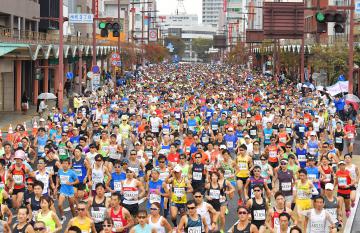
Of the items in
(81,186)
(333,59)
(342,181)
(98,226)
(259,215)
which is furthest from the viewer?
(333,59)

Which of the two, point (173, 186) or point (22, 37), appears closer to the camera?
point (173, 186)

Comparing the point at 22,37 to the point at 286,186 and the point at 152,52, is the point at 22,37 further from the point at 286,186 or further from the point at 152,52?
the point at 152,52

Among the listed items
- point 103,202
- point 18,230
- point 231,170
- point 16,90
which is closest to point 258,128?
point 231,170

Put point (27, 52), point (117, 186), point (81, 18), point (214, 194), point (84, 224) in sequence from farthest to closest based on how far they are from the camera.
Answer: point (27, 52) → point (81, 18) → point (117, 186) → point (214, 194) → point (84, 224)

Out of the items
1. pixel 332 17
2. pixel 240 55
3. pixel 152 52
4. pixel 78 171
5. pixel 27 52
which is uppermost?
pixel 332 17

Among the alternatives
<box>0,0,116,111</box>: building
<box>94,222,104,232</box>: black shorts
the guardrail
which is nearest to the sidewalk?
<box>0,0,116,111</box>: building

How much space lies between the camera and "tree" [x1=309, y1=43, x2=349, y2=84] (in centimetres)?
4616

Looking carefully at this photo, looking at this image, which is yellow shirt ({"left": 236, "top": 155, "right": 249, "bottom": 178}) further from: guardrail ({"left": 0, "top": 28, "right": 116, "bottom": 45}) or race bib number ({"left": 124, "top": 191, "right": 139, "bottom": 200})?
guardrail ({"left": 0, "top": 28, "right": 116, "bottom": 45})

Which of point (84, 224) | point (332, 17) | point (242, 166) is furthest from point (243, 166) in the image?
point (84, 224)

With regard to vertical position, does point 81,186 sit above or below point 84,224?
below

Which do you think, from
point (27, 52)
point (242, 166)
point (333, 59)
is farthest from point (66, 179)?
point (333, 59)

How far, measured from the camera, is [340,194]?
14.2 m

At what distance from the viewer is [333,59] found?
46.5 meters

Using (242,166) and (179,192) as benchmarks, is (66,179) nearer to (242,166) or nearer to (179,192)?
(179,192)
